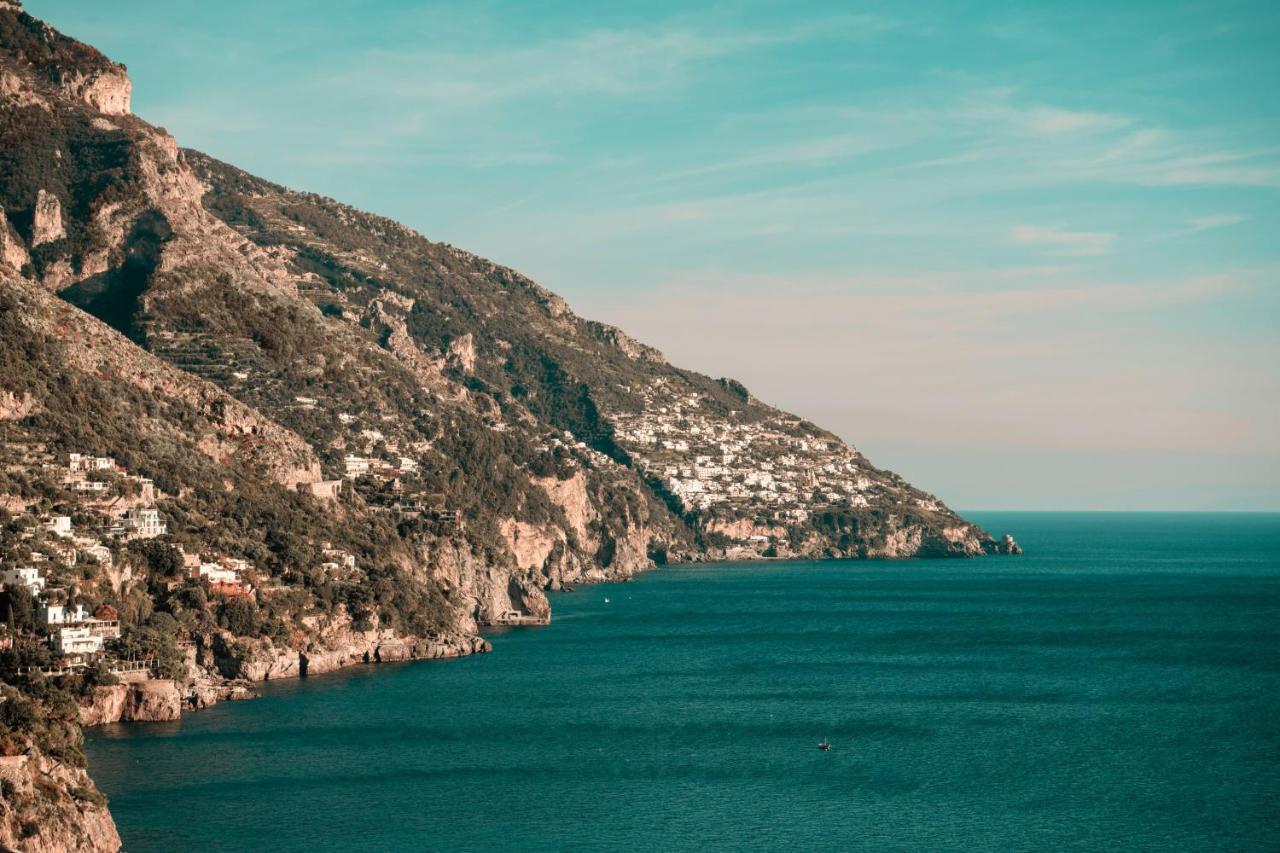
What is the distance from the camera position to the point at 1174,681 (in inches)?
4700

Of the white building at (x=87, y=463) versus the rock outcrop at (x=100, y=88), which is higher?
the rock outcrop at (x=100, y=88)

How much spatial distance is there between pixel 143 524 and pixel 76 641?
1876cm

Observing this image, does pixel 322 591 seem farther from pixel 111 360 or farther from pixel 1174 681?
pixel 1174 681

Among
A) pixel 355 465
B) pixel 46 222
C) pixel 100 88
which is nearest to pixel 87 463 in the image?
pixel 355 465

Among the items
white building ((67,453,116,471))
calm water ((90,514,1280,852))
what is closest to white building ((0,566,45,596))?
calm water ((90,514,1280,852))

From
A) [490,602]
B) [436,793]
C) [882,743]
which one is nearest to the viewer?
[436,793]

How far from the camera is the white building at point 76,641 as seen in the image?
8929 cm

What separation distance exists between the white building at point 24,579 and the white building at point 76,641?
11.2 ft

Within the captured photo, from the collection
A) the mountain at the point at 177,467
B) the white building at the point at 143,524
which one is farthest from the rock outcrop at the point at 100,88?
the white building at the point at 143,524

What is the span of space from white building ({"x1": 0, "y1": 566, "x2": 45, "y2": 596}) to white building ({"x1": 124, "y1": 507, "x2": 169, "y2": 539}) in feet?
47.6

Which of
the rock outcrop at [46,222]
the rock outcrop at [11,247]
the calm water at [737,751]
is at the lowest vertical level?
the calm water at [737,751]

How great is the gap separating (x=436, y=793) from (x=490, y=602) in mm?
75768

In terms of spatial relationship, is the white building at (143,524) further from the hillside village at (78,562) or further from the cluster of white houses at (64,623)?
the cluster of white houses at (64,623)

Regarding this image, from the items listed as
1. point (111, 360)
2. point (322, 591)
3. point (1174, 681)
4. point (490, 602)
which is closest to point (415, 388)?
point (490, 602)
